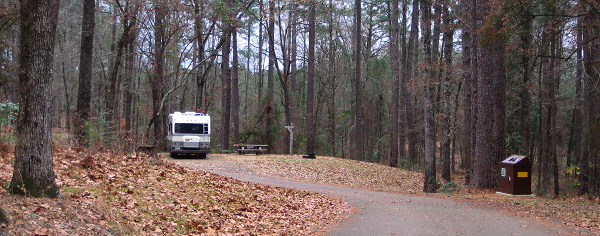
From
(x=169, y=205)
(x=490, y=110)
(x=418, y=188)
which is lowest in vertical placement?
(x=418, y=188)

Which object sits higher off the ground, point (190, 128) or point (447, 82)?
point (447, 82)

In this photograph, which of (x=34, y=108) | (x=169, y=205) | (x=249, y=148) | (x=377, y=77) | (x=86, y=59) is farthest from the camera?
(x=377, y=77)

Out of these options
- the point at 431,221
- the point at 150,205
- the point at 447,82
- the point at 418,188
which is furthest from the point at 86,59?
the point at 418,188

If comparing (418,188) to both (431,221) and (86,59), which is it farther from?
(86,59)

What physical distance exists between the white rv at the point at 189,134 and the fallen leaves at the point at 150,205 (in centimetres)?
1272

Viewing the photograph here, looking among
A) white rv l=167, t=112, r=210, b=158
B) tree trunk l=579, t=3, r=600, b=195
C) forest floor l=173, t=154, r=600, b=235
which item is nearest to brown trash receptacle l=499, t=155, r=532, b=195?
forest floor l=173, t=154, r=600, b=235

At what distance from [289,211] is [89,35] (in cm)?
1087

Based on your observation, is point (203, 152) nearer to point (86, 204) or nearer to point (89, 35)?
point (89, 35)

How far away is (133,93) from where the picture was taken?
37.8 meters

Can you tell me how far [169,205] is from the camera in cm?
825

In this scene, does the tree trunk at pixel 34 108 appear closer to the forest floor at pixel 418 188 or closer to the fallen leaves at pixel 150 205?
the fallen leaves at pixel 150 205

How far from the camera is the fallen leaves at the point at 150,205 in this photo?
228 inches

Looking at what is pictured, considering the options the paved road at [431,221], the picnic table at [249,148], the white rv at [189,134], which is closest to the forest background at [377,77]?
the white rv at [189,134]

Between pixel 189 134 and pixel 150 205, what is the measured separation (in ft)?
59.3
